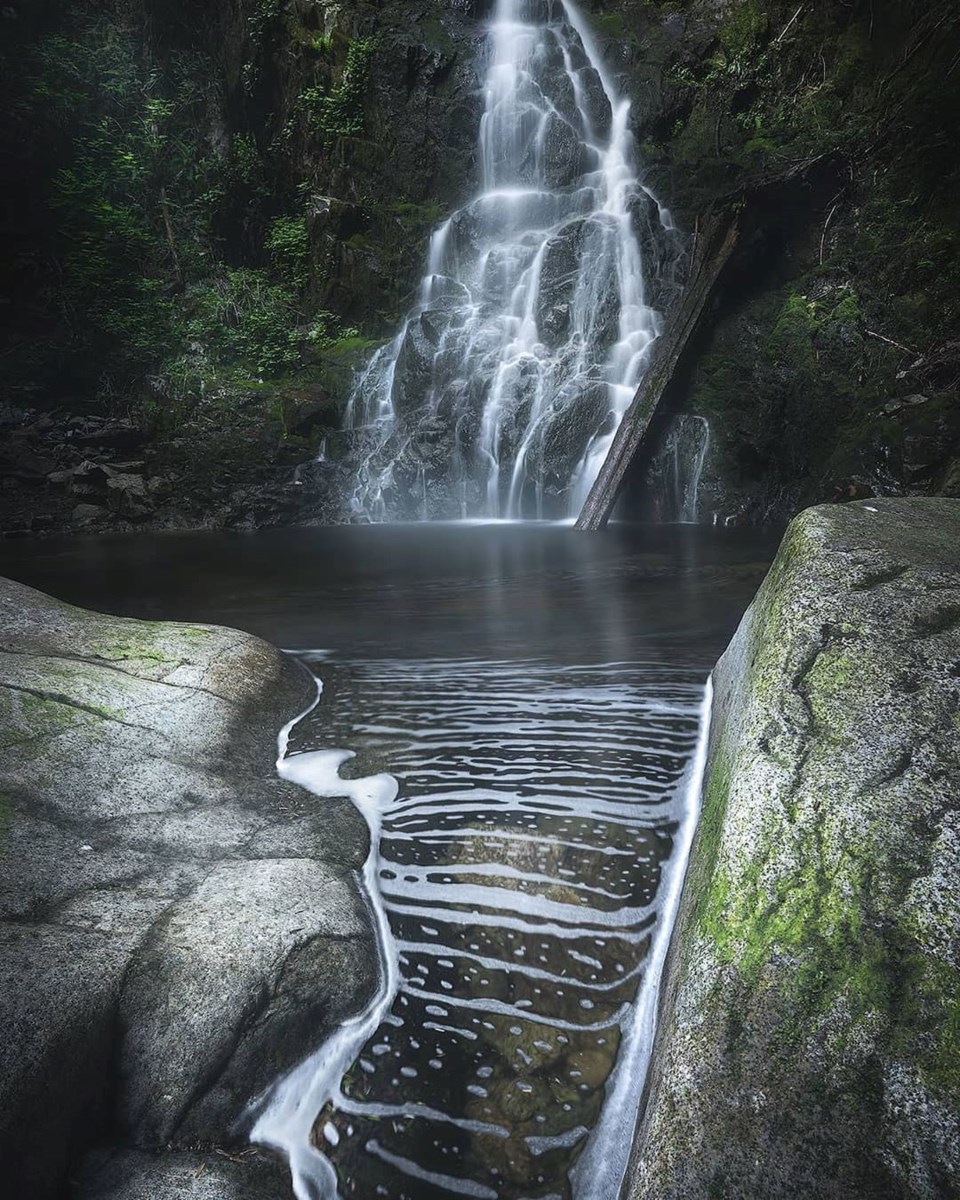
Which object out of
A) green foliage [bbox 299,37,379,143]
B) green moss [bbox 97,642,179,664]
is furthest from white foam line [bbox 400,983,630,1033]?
green foliage [bbox 299,37,379,143]

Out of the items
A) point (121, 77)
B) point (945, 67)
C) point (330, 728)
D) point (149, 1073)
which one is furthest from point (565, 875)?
point (121, 77)

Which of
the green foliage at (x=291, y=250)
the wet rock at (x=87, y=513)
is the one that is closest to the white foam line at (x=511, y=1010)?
the wet rock at (x=87, y=513)

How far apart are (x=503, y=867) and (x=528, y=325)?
15.3 m

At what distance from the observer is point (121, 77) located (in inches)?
846

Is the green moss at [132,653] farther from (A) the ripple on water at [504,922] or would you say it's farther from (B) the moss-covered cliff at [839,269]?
(B) the moss-covered cliff at [839,269]

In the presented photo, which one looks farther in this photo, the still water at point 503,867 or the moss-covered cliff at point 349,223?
the moss-covered cliff at point 349,223

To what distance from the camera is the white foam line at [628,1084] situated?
1.75 m

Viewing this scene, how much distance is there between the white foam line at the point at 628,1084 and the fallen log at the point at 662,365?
10.7m

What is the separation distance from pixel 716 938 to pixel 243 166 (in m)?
24.7

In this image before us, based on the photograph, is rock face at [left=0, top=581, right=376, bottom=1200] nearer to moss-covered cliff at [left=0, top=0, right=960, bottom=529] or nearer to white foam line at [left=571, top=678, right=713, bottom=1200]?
white foam line at [left=571, top=678, right=713, bottom=1200]

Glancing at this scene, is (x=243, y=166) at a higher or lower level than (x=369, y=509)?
higher

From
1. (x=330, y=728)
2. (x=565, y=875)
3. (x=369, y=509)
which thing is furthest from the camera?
(x=369, y=509)

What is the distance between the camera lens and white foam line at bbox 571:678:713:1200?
175cm

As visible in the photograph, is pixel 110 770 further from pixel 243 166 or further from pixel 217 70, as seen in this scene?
pixel 217 70
